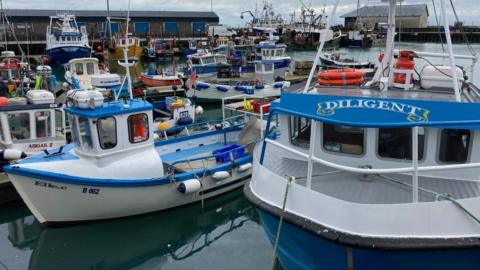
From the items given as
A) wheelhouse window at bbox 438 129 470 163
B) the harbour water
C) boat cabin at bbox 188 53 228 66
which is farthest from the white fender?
boat cabin at bbox 188 53 228 66

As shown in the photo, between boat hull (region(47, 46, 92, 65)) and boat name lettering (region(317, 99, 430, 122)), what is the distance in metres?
40.9

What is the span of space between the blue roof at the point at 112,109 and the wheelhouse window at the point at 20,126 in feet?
10.1

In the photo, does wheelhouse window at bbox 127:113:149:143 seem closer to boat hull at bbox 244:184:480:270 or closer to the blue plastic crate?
the blue plastic crate

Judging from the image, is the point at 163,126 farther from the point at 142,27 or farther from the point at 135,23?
the point at 135,23

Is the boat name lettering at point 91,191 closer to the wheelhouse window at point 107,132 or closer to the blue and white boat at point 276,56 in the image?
the wheelhouse window at point 107,132

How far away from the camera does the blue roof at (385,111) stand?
17.2 ft

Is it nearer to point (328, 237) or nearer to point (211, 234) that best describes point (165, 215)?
point (211, 234)

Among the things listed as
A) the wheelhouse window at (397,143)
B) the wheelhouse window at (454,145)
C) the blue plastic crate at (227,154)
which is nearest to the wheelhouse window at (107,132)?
the blue plastic crate at (227,154)

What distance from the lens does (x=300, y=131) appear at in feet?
23.0

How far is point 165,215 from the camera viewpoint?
1039 cm

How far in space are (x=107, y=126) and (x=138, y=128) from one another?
68cm

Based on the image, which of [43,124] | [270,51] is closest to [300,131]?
[43,124]

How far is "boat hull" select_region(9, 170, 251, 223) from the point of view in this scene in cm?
900

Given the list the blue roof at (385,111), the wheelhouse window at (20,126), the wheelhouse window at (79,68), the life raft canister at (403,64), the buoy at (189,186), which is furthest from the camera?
the wheelhouse window at (79,68)
